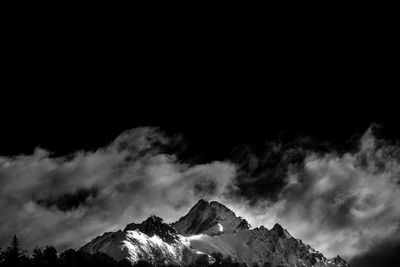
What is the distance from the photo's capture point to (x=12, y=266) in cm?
12262

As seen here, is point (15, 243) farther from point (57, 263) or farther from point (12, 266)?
point (57, 263)

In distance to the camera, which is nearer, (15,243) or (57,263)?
(15,243)

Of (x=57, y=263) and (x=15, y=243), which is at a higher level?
(x=57, y=263)

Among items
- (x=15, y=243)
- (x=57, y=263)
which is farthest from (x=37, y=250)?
(x=15, y=243)

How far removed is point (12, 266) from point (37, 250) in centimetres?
5436

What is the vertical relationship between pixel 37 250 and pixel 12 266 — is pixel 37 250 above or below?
above

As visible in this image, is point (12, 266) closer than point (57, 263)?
Yes

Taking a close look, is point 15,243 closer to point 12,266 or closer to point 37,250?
point 12,266

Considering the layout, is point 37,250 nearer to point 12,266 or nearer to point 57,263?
point 57,263

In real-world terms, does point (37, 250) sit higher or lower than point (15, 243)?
higher

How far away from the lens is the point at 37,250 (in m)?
176

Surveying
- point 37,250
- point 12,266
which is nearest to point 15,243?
point 12,266

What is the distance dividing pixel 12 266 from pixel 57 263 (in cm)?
5886

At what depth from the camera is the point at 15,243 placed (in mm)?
123688
